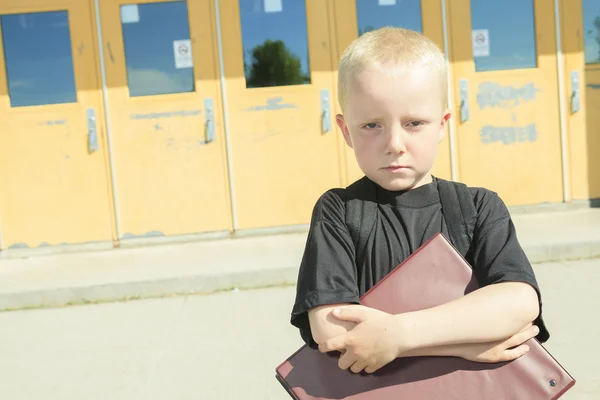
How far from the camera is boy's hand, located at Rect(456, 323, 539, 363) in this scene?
4.27 feet

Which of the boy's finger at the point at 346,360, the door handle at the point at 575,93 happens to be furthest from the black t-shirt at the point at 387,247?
the door handle at the point at 575,93

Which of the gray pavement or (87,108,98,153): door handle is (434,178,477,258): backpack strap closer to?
the gray pavement

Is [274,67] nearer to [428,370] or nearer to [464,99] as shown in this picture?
[464,99]

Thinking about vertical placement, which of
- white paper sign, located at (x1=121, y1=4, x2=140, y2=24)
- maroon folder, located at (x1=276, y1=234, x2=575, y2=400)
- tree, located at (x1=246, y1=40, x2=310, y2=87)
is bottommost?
maroon folder, located at (x1=276, y1=234, x2=575, y2=400)

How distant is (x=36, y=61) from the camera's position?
649cm

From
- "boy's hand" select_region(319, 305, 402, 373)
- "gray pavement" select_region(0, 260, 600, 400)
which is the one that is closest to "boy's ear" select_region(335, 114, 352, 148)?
"boy's hand" select_region(319, 305, 402, 373)

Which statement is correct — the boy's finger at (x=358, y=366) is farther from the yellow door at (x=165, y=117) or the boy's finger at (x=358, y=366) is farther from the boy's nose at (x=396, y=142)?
the yellow door at (x=165, y=117)

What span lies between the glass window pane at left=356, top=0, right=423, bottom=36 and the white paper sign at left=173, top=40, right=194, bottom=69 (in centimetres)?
161

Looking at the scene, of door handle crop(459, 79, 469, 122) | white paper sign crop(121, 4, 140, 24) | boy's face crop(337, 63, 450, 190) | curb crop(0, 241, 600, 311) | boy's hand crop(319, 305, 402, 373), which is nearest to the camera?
boy's hand crop(319, 305, 402, 373)

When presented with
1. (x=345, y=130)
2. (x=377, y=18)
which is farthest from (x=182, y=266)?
(x=345, y=130)

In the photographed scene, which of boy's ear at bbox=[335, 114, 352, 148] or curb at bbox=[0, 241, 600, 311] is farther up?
boy's ear at bbox=[335, 114, 352, 148]

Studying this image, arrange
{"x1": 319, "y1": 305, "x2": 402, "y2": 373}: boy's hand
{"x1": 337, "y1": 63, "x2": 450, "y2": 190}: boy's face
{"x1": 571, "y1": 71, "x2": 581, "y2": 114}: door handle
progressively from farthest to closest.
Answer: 1. {"x1": 571, "y1": 71, "x2": 581, "y2": 114}: door handle
2. {"x1": 337, "y1": 63, "x2": 450, "y2": 190}: boy's face
3. {"x1": 319, "y1": 305, "x2": 402, "y2": 373}: boy's hand

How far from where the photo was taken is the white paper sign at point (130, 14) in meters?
6.39

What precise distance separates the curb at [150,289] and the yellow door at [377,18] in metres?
1.81
